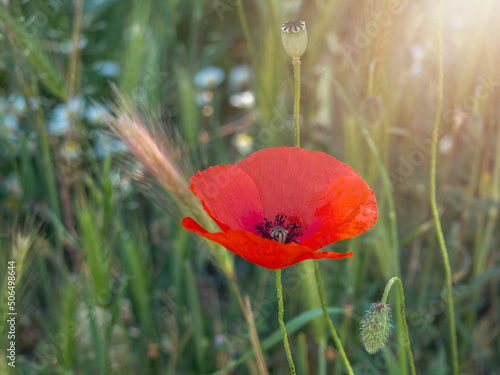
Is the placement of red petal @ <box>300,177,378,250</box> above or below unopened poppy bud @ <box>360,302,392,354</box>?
above

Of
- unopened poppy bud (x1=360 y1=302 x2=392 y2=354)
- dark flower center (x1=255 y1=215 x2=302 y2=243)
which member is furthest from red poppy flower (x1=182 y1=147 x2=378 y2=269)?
unopened poppy bud (x1=360 y1=302 x2=392 y2=354)

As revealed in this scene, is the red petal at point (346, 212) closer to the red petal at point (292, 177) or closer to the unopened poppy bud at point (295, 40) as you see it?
the red petal at point (292, 177)

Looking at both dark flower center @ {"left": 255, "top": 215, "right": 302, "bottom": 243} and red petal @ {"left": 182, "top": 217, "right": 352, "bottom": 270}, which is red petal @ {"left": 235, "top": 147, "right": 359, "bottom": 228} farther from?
red petal @ {"left": 182, "top": 217, "right": 352, "bottom": 270}

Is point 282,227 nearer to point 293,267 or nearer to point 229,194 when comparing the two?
point 229,194

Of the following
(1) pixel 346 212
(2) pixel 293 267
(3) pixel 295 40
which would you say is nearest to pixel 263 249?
(1) pixel 346 212

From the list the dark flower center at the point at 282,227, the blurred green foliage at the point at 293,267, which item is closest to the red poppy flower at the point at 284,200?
the dark flower center at the point at 282,227

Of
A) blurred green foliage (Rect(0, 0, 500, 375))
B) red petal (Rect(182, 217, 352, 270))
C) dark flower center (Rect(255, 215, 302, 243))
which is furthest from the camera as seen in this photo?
blurred green foliage (Rect(0, 0, 500, 375))

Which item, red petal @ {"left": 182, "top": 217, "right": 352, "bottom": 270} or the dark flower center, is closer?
red petal @ {"left": 182, "top": 217, "right": 352, "bottom": 270}
